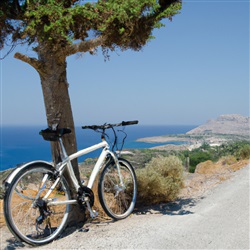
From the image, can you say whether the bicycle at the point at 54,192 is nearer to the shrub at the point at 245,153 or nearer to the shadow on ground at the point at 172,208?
the shadow on ground at the point at 172,208

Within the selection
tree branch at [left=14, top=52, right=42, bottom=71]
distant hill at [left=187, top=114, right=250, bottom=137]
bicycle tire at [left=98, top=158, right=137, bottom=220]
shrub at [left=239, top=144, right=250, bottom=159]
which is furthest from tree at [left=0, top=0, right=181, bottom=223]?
distant hill at [left=187, top=114, right=250, bottom=137]

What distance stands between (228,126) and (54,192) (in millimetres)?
83452

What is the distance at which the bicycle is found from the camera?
3596 millimetres

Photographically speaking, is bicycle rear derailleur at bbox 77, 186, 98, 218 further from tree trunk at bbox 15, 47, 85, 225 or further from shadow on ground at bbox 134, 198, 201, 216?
shadow on ground at bbox 134, 198, 201, 216

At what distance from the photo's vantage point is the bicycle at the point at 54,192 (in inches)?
142

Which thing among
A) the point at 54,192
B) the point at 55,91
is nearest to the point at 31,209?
the point at 54,192

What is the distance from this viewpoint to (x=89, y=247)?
369cm

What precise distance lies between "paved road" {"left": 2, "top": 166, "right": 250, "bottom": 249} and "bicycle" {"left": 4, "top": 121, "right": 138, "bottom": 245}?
302 millimetres

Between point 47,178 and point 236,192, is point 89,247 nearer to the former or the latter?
point 47,178

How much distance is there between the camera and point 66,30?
14.1 feet

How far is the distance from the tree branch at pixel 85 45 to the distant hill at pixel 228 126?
228 ft

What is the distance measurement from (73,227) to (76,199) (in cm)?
54

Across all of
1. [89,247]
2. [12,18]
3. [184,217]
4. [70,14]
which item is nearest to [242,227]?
[184,217]

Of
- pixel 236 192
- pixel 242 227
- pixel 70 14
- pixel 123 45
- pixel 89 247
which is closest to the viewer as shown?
pixel 89 247
